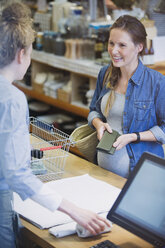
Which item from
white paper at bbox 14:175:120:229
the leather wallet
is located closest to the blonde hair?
white paper at bbox 14:175:120:229

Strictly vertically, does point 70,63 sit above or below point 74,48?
below

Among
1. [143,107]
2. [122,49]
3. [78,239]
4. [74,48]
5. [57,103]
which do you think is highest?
[122,49]

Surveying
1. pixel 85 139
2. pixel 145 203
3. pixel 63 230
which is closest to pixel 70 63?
pixel 85 139

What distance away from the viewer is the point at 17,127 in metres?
1.67

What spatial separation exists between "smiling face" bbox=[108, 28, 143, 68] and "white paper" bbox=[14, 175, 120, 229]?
2.65 ft

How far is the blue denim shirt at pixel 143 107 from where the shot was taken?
9.41 feet

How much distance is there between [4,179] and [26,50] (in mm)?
519

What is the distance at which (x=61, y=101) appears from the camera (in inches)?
208

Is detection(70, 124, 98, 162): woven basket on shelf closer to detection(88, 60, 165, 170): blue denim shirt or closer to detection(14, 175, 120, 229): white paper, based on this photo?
detection(88, 60, 165, 170): blue denim shirt

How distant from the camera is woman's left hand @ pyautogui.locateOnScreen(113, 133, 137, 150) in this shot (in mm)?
2699

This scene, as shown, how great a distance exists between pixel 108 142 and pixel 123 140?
123mm

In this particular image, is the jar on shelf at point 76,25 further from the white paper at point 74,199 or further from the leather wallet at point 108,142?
the white paper at point 74,199

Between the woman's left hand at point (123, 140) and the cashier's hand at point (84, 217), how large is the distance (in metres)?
0.88

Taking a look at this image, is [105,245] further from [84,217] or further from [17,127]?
[17,127]
